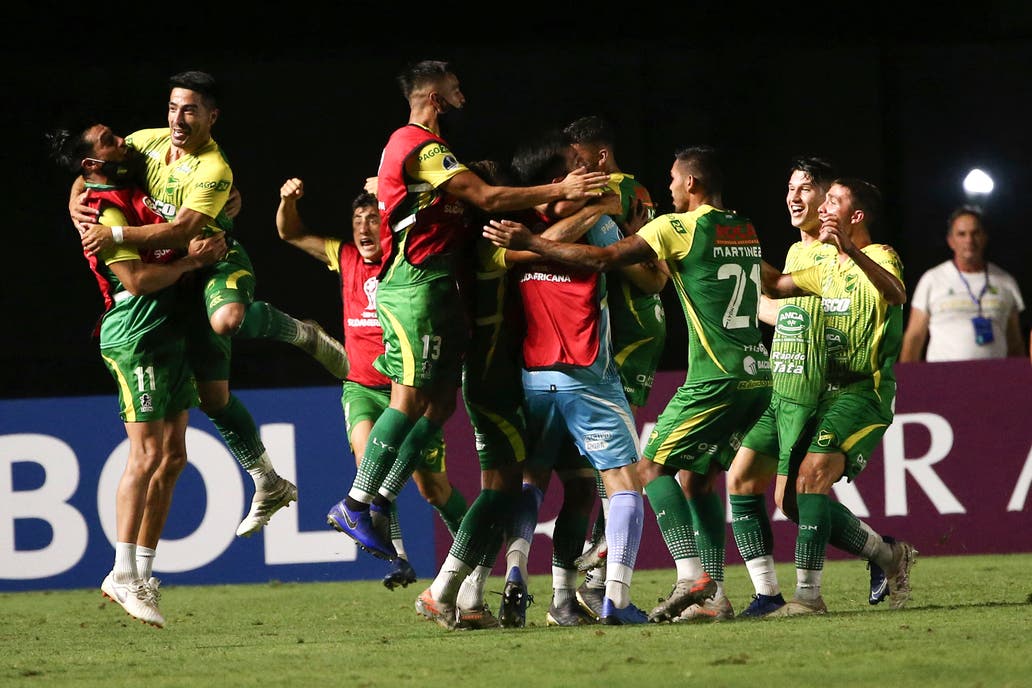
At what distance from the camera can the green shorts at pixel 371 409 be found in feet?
29.9

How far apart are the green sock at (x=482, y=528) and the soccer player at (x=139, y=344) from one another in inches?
56.2

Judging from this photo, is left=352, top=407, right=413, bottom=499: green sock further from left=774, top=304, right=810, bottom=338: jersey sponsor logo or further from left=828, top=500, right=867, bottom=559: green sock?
left=828, top=500, right=867, bottom=559: green sock

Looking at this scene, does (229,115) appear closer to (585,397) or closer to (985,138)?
(985,138)

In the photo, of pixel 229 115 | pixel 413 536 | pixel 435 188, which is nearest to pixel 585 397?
pixel 435 188

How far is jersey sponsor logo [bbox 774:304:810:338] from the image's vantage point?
784cm

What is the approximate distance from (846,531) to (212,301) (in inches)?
123

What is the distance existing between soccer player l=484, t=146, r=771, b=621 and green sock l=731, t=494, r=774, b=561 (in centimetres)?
36

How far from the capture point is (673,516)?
7145 millimetres

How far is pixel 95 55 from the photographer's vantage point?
1312cm

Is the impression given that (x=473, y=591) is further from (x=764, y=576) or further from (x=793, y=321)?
(x=793, y=321)

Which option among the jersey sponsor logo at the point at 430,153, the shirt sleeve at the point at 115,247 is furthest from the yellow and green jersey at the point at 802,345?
the shirt sleeve at the point at 115,247

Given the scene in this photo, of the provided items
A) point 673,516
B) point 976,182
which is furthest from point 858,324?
point 976,182

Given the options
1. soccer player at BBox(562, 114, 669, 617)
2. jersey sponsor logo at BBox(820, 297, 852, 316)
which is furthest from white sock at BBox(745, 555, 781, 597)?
jersey sponsor logo at BBox(820, 297, 852, 316)

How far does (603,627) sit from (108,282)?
9.23 feet
